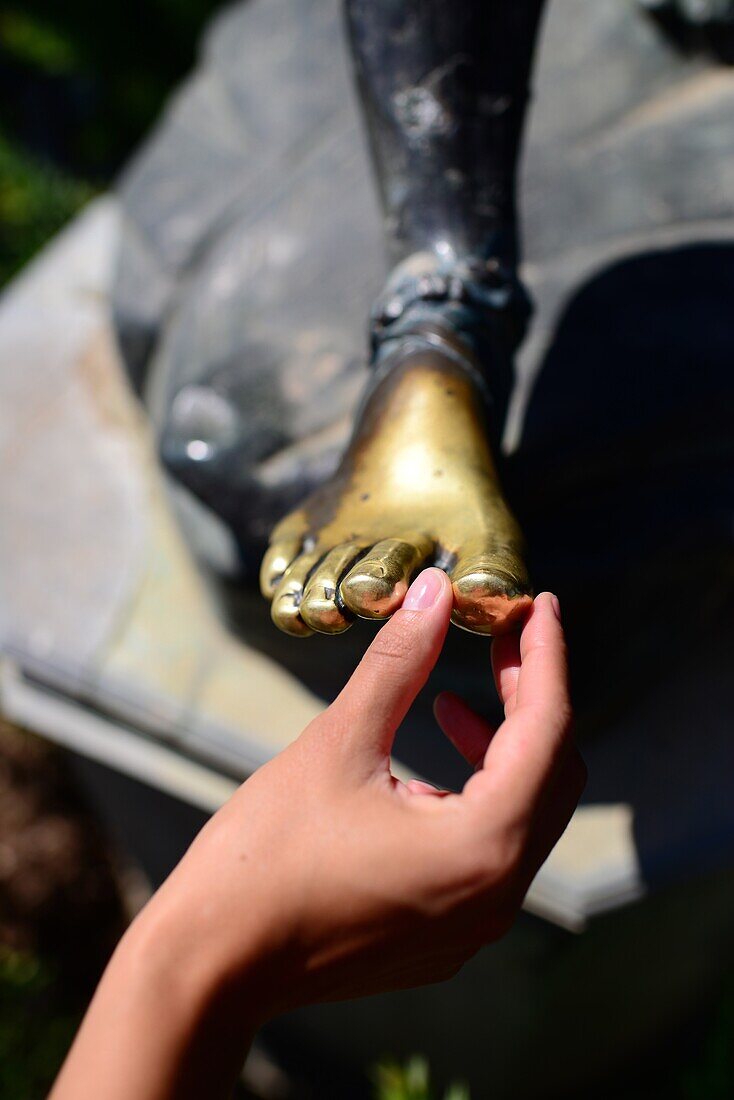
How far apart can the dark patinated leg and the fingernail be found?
7 cm

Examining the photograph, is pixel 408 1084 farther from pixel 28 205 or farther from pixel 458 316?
pixel 28 205

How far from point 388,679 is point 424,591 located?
Answer: 0.07 m

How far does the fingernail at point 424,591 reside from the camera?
1.99ft

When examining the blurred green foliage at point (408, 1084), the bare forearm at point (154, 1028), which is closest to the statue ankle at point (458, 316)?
the bare forearm at point (154, 1028)

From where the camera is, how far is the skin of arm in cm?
51

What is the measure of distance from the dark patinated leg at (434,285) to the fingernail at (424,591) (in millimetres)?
66

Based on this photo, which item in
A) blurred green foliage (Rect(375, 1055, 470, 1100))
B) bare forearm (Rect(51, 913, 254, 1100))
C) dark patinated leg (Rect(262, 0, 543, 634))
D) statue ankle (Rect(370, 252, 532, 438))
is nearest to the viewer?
bare forearm (Rect(51, 913, 254, 1100))

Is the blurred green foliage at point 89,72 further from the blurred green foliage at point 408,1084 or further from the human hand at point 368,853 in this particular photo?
the human hand at point 368,853

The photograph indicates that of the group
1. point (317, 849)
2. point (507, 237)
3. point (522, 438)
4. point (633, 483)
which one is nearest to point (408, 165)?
point (507, 237)

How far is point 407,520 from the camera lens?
71 cm

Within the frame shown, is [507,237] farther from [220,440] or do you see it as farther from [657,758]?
[657,758]

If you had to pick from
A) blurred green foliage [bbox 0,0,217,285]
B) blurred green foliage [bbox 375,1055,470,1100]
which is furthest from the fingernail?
blurred green foliage [bbox 0,0,217,285]

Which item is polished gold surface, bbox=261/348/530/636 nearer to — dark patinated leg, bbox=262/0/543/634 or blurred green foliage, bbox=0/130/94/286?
dark patinated leg, bbox=262/0/543/634

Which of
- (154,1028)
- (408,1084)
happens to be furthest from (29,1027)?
(154,1028)
